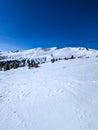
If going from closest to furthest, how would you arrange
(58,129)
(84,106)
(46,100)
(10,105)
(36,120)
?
(58,129)
(36,120)
(84,106)
(10,105)
(46,100)

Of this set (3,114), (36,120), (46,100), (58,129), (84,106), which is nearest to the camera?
(58,129)

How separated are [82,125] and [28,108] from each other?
345cm

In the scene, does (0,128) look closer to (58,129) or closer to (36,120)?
(36,120)

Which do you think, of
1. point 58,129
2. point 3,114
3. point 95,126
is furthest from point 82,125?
point 3,114

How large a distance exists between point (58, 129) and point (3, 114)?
3.36m

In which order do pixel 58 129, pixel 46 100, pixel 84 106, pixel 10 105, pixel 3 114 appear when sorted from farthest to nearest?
pixel 46 100
pixel 10 105
pixel 84 106
pixel 3 114
pixel 58 129

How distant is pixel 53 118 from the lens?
247 inches

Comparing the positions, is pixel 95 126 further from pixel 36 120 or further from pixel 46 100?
pixel 46 100

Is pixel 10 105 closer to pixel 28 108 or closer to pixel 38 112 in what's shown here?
pixel 28 108

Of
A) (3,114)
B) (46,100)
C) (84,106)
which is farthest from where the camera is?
(46,100)

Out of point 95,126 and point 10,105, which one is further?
point 10,105

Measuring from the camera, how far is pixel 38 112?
6965mm

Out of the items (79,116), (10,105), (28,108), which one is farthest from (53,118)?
(10,105)

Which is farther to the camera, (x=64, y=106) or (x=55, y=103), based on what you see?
(x=55, y=103)
